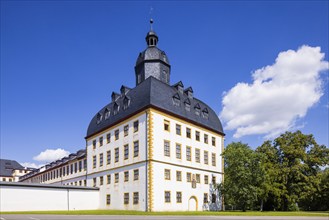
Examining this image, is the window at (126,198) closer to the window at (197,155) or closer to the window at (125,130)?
the window at (125,130)

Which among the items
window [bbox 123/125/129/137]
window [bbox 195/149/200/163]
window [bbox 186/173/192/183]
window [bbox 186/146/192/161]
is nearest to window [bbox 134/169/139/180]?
window [bbox 123/125/129/137]

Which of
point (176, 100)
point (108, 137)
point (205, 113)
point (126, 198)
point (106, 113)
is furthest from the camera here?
point (106, 113)

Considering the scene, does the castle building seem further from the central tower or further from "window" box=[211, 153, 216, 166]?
"window" box=[211, 153, 216, 166]

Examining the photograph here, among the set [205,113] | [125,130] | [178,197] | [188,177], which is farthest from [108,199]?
[205,113]

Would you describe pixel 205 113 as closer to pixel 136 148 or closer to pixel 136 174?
pixel 136 148

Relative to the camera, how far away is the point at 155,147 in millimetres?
35875

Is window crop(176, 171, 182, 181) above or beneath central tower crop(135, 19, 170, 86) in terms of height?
beneath

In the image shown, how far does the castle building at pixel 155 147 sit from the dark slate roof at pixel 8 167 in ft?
250

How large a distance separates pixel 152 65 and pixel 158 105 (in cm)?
934

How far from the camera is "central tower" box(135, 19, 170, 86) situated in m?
44.6

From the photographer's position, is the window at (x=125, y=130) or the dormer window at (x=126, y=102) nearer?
the window at (x=125, y=130)

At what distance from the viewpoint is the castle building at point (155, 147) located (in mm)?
35969

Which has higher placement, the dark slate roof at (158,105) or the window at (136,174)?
the dark slate roof at (158,105)

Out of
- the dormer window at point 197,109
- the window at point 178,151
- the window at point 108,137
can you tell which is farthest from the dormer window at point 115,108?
the dormer window at point 197,109
